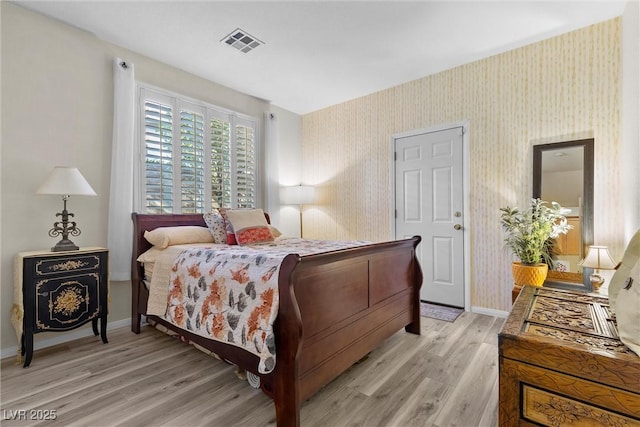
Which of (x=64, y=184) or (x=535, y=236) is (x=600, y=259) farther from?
(x=64, y=184)

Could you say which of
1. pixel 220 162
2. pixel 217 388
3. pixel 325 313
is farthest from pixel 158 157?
pixel 325 313

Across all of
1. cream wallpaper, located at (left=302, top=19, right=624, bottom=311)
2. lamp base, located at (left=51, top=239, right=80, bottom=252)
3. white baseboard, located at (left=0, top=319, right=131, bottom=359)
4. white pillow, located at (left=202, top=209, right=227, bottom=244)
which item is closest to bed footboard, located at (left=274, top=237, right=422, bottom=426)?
cream wallpaper, located at (left=302, top=19, right=624, bottom=311)

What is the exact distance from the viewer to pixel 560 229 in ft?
8.63

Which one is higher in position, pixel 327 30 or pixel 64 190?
pixel 327 30

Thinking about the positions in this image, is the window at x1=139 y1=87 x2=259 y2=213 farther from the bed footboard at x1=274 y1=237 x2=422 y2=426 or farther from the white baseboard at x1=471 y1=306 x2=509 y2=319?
the white baseboard at x1=471 y1=306 x2=509 y2=319

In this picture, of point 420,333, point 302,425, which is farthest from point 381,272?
point 302,425

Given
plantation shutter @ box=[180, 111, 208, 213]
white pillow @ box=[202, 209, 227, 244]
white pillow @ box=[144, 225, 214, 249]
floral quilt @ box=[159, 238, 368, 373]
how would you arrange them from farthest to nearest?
plantation shutter @ box=[180, 111, 208, 213], white pillow @ box=[202, 209, 227, 244], white pillow @ box=[144, 225, 214, 249], floral quilt @ box=[159, 238, 368, 373]

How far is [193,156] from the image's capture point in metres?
3.45

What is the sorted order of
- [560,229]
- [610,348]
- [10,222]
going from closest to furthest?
1. [610,348]
2. [10,222]
3. [560,229]

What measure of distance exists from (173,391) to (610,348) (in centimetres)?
216

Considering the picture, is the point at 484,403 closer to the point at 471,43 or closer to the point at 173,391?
the point at 173,391

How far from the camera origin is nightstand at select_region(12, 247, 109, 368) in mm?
2129

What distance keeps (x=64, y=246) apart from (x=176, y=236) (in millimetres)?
806

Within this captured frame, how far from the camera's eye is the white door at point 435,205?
3404 millimetres
